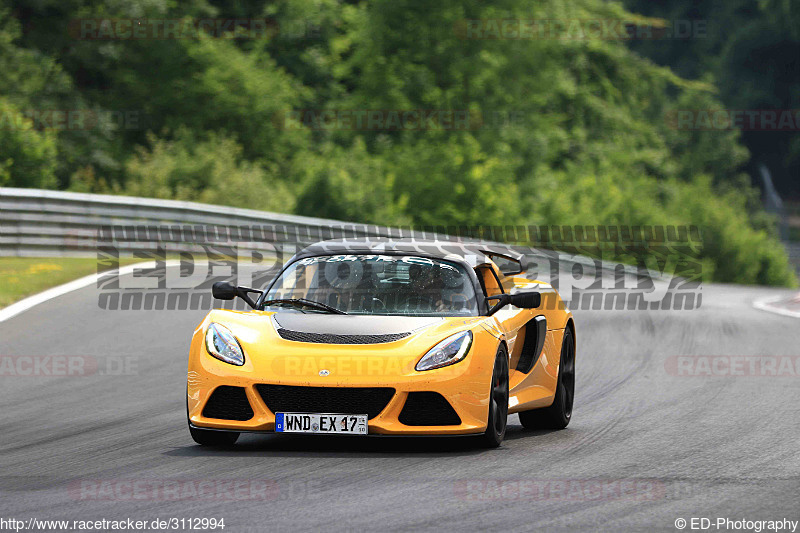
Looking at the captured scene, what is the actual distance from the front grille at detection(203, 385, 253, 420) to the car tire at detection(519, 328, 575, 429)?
2.51 meters

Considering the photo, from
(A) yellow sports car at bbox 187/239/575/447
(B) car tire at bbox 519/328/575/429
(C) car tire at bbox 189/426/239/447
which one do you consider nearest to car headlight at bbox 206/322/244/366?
(A) yellow sports car at bbox 187/239/575/447

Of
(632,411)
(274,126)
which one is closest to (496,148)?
(274,126)

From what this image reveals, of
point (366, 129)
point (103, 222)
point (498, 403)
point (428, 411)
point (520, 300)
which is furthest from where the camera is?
point (366, 129)

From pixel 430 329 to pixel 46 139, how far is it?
22330mm

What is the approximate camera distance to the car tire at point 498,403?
809cm

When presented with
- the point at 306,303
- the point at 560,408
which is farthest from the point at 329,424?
the point at 560,408

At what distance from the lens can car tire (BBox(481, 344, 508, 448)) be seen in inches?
319

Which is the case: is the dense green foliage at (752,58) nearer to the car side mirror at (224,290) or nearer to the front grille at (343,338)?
the car side mirror at (224,290)

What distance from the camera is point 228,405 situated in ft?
26.1

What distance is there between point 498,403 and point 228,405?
5.68 ft

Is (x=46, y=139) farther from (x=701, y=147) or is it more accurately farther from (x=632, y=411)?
(x=701, y=147)

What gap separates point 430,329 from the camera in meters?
8.14

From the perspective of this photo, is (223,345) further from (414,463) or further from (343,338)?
(414,463)

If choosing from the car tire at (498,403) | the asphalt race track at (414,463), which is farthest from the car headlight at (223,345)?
the car tire at (498,403)
